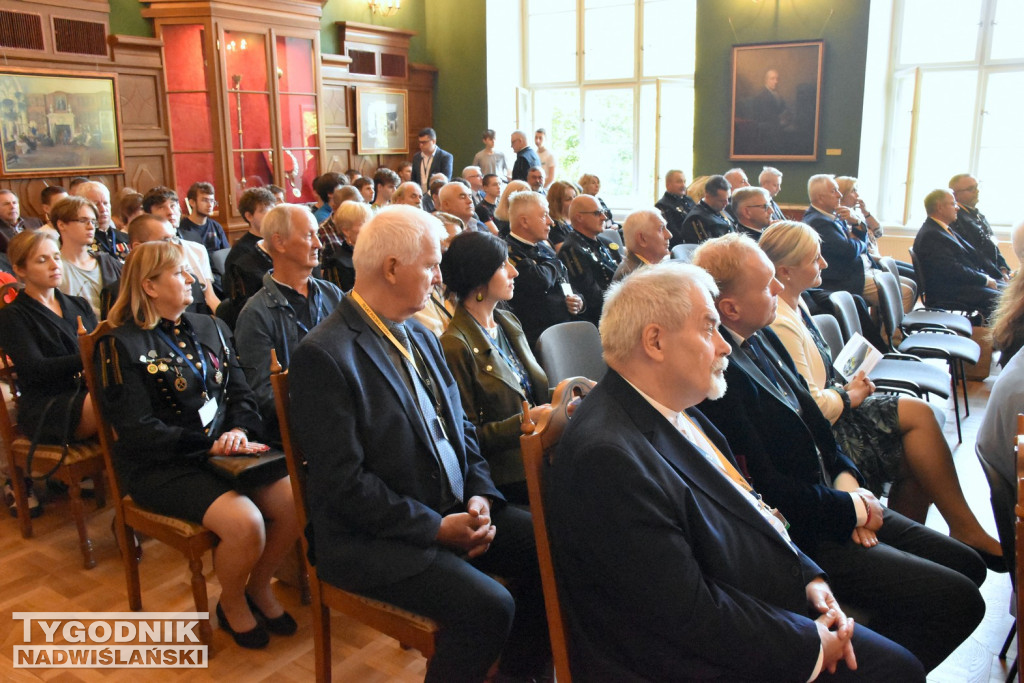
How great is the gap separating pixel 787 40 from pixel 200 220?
7631 millimetres

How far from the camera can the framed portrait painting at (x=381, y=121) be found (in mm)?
10570

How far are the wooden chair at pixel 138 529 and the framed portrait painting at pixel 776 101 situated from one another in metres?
9.23

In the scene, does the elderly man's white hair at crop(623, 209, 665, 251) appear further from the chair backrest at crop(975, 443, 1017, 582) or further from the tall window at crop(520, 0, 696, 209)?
the tall window at crop(520, 0, 696, 209)

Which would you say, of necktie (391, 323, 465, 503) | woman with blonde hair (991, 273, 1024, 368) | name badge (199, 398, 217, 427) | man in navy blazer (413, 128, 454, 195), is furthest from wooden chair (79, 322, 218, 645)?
man in navy blazer (413, 128, 454, 195)

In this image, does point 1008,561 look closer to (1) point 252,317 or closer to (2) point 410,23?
(1) point 252,317

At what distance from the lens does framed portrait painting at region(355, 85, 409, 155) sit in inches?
416

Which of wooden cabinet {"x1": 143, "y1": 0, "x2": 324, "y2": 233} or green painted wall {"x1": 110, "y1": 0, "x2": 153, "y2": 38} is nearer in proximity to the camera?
green painted wall {"x1": 110, "y1": 0, "x2": 153, "y2": 38}

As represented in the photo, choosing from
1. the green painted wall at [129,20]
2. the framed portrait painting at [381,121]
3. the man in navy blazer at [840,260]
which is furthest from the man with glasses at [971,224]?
the green painted wall at [129,20]

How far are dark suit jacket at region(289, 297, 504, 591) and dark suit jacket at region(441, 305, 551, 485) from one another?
1.40 ft

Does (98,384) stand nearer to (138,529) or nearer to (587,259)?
(138,529)

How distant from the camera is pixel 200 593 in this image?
2.56 metres

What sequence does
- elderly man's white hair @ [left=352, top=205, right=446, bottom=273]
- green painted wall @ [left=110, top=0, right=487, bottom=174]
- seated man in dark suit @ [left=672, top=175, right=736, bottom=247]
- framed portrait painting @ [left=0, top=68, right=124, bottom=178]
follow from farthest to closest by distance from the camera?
green painted wall @ [left=110, top=0, right=487, bottom=174] < framed portrait painting @ [left=0, top=68, right=124, bottom=178] < seated man in dark suit @ [left=672, top=175, right=736, bottom=247] < elderly man's white hair @ [left=352, top=205, right=446, bottom=273]

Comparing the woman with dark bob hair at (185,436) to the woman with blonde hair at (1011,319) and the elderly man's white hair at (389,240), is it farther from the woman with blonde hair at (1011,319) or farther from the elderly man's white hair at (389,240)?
the woman with blonde hair at (1011,319)

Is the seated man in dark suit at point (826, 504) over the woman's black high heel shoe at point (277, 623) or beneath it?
over
